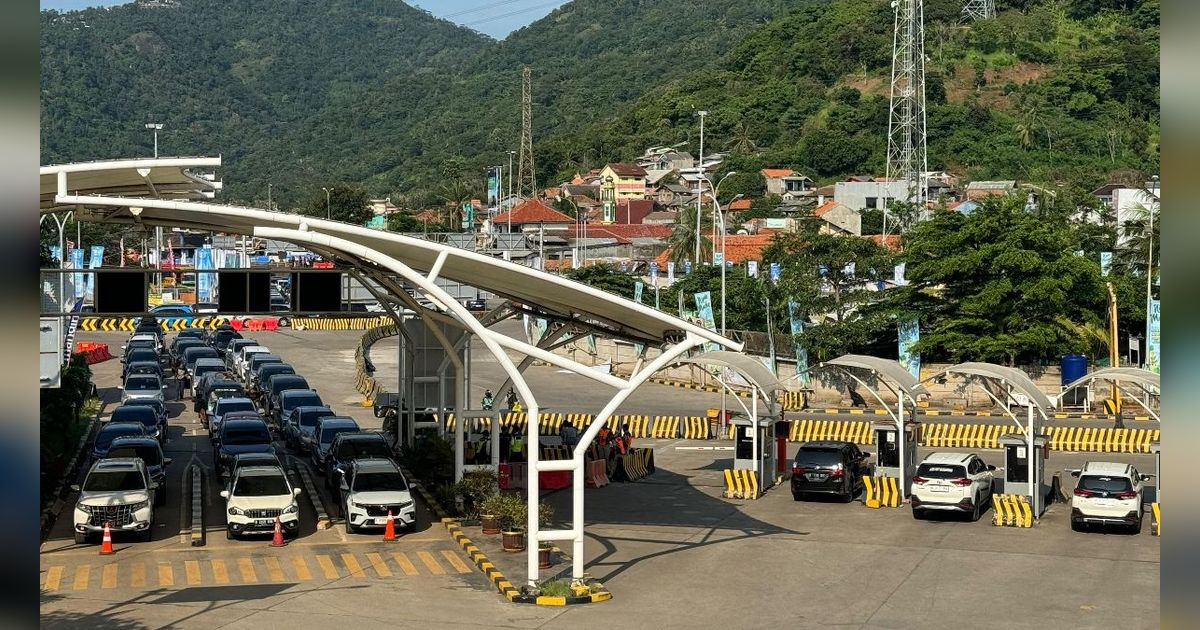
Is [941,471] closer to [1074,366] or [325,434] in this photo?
[325,434]

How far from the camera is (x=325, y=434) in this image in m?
34.7

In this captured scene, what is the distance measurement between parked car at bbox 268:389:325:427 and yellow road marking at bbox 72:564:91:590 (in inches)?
693

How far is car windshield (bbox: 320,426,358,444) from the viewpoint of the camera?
34.3 m

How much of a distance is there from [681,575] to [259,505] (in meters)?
7.93

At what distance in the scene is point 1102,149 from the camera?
138 metres

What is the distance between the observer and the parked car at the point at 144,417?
37406mm

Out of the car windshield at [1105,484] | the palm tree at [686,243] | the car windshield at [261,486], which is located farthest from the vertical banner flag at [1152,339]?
the palm tree at [686,243]

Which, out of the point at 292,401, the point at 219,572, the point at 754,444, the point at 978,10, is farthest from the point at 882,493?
the point at 978,10

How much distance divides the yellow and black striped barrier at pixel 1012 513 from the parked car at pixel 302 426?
17.2 m

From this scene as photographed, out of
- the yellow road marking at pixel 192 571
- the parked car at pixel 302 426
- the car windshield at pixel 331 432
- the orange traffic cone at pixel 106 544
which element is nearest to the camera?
the yellow road marking at pixel 192 571

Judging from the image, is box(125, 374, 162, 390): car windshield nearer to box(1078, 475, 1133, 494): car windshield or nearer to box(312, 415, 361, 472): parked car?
box(312, 415, 361, 472): parked car

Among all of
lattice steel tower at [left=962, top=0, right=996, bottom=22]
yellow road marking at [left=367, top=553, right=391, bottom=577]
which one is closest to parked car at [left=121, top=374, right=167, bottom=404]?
yellow road marking at [left=367, top=553, right=391, bottom=577]

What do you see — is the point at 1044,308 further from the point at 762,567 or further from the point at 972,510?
the point at 762,567

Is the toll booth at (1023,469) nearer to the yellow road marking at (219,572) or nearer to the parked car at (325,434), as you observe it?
the parked car at (325,434)
